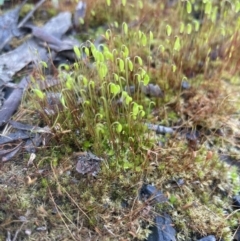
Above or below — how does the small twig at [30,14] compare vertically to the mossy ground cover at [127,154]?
above

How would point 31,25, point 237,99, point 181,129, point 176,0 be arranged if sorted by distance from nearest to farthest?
1. point 181,129
2. point 237,99
3. point 31,25
4. point 176,0

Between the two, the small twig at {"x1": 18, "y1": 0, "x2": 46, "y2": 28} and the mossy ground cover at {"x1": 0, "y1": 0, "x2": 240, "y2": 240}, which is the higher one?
the small twig at {"x1": 18, "y1": 0, "x2": 46, "y2": 28}

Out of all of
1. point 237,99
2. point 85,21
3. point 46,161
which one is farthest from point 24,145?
point 237,99

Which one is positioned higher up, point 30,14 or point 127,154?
point 30,14

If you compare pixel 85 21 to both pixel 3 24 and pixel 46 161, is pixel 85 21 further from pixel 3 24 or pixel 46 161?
pixel 46 161

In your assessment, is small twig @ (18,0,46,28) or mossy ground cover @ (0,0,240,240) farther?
small twig @ (18,0,46,28)

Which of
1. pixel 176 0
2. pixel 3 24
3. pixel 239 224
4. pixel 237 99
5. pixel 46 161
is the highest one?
pixel 3 24

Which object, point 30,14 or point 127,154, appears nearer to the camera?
point 127,154

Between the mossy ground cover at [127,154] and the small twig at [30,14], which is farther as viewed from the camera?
the small twig at [30,14]
